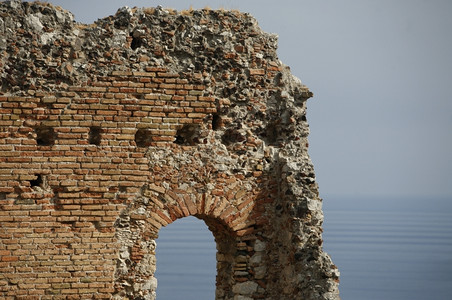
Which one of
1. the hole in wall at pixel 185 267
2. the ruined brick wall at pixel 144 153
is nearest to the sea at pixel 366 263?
the hole in wall at pixel 185 267

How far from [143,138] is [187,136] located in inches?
22.0

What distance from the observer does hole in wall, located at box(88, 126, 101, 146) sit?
1031 cm

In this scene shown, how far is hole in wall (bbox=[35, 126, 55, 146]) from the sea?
2380 centimetres

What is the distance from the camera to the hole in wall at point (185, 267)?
35.5m

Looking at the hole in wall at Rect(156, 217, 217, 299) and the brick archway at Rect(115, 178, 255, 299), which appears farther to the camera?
the hole in wall at Rect(156, 217, 217, 299)

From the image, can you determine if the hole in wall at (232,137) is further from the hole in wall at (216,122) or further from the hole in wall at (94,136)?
the hole in wall at (94,136)

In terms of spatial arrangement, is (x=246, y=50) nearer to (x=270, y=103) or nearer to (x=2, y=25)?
(x=270, y=103)

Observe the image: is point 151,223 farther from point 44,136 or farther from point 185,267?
point 185,267

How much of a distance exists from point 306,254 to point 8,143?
3.75 metres

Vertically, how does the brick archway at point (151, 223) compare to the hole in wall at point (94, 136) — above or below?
below

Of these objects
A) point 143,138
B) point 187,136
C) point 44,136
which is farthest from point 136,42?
point 44,136

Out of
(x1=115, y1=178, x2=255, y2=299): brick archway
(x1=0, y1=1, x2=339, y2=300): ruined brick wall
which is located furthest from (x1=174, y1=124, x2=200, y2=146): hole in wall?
(x1=115, y1=178, x2=255, y2=299): brick archway

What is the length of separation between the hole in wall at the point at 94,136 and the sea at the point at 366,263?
77.8 feet

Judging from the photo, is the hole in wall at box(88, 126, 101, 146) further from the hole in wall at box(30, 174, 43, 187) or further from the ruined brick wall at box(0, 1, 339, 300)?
the hole in wall at box(30, 174, 43, 187)
